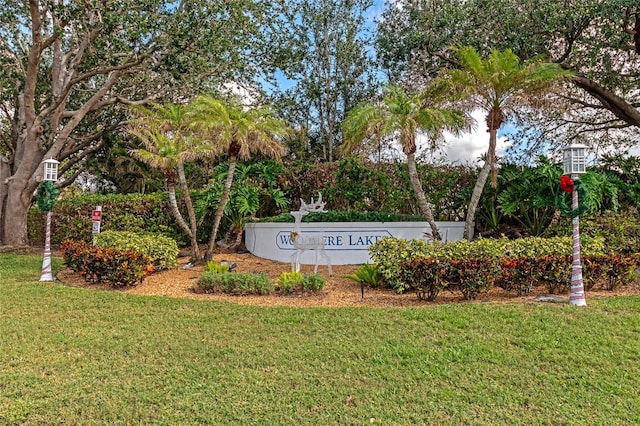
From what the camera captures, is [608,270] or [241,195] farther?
[241,195]

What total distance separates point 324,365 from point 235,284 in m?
3.34

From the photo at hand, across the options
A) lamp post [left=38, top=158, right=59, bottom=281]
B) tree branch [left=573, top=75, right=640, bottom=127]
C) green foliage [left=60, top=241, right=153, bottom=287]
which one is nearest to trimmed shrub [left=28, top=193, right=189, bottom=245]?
lamp post [left=38, top=158, right=59, bottom=281]

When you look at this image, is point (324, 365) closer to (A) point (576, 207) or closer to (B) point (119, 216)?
(A) point (576, 207)

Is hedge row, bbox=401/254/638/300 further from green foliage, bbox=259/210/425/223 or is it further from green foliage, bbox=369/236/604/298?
green foliage, bbox=259/210/425/223

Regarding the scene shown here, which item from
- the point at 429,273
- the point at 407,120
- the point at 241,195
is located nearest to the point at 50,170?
the point at 241,195

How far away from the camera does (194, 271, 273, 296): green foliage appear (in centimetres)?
691

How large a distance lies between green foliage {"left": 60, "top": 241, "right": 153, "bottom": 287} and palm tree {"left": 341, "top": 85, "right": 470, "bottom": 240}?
16.3ft

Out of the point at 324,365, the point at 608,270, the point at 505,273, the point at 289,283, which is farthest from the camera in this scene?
the point at 289,283

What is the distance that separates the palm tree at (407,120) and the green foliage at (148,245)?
4.75 meters

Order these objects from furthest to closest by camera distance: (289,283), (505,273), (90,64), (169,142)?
(90,64)
(169,142)
(289,283)
(505,273)

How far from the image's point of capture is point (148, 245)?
28.8 feet

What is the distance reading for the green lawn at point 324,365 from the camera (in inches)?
128

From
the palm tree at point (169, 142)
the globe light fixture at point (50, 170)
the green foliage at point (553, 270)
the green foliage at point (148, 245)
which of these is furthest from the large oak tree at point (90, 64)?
the green foliage at point (553, 270)

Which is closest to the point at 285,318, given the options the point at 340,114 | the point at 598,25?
the point at 598,25
